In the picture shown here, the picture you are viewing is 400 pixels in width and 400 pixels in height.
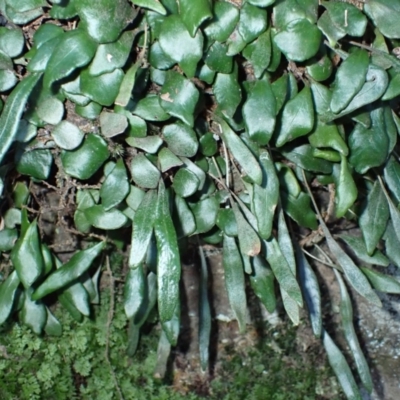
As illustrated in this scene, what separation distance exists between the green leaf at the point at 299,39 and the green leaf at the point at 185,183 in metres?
0.28

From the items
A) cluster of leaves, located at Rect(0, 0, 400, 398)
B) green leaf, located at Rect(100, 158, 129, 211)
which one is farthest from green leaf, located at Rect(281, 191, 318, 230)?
green leaf, located at Rect(100, 158, 129, 211)

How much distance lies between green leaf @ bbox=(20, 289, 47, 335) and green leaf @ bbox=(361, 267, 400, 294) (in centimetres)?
73

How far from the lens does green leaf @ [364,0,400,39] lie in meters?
1.00

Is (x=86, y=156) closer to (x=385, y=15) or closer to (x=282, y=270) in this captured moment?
(x=282, y=270)

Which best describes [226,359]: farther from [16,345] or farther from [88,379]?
[16,345]

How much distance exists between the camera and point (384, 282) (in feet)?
4.08

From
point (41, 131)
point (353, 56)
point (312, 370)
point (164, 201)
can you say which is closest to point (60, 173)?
point (41, 131)

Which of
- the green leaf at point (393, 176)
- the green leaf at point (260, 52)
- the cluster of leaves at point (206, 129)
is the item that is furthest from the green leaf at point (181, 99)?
the green leaf at point (393, 176)

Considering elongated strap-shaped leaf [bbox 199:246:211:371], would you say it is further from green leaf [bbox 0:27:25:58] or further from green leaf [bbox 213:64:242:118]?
green leaf [bbox 0:27:25:58]

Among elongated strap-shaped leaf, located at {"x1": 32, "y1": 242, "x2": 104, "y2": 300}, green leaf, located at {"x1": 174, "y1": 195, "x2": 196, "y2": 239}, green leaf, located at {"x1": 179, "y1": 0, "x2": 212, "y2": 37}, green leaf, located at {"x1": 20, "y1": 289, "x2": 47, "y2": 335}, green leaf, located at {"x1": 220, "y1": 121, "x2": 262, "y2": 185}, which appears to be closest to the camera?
green leaf, located at {"x1": 179, "y1": 0, "x2": 212, "y2": 37}

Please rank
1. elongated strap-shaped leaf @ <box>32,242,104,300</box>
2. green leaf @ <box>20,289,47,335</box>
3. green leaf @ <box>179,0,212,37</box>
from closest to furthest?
green leaf @ <box>179,0,212,37</box> → elongated strap-shaped leaf @ <box>32,242,104,300</box> → green leaf @ <box>20,289,47,335</box>

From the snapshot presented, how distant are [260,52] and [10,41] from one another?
444 millimetres

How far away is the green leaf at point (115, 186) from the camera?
1.09m

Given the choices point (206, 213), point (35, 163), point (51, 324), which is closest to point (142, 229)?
point (206, 213)
